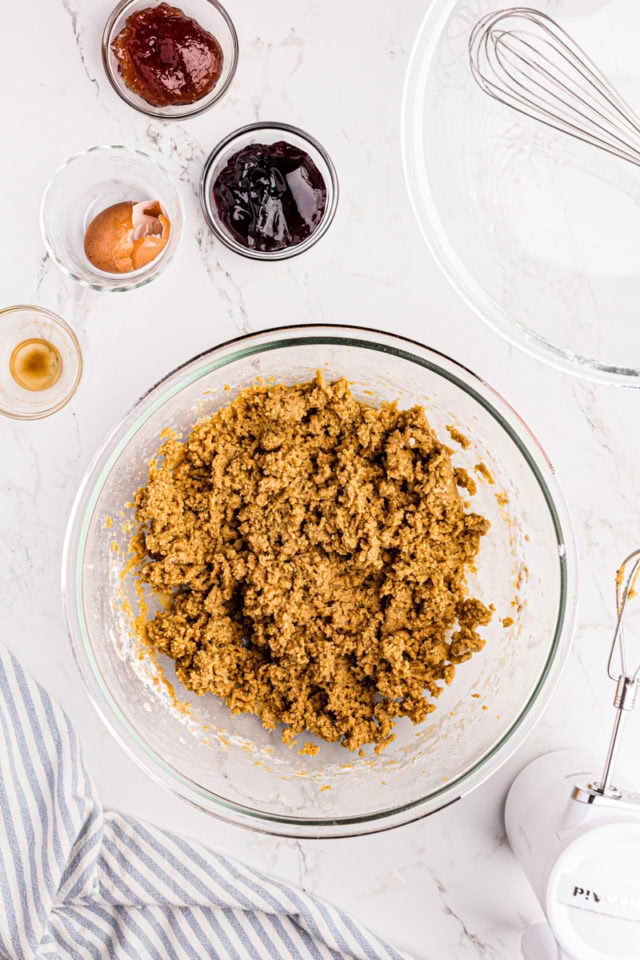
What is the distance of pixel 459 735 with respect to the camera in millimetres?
1768

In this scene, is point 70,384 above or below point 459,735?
above

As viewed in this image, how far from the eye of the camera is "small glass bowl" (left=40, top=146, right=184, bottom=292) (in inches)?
67.8

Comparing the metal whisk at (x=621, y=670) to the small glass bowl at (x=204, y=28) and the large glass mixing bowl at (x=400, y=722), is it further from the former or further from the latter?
the small glass bowl at (x=204, y=28)

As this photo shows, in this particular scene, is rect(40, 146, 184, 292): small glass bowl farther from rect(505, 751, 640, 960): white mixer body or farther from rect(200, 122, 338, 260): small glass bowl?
rect(505, 751, 640, 960): white mixer body

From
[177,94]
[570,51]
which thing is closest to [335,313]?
[177,94]

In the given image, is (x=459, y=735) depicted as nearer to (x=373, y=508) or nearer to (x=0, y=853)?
(x=373, y=508)

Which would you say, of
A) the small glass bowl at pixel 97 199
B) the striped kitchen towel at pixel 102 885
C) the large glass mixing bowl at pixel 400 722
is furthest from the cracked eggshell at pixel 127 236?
the striped kitchen towel at pixel 102 885

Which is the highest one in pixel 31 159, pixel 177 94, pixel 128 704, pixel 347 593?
pixel 177 94

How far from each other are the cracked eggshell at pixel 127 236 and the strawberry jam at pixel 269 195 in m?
0.14

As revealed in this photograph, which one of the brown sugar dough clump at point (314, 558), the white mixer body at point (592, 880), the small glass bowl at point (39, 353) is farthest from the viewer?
the small glass bowl at point (39, 353)

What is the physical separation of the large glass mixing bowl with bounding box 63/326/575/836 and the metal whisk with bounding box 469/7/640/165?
515 millimetres

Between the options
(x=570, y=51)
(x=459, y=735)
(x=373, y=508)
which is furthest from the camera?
(x=459, y=735)

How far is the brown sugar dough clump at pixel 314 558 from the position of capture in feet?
5.42

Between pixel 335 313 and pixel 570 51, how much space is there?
67 cm
